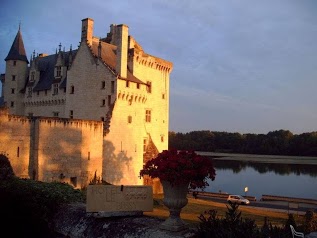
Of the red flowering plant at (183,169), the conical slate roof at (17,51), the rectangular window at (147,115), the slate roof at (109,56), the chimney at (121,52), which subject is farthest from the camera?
the conical slate roof at (17,51)

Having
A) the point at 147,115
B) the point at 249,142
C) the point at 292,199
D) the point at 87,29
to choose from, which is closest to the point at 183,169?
the point at 87,29

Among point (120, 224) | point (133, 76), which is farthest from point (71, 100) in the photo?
point (120, 224)

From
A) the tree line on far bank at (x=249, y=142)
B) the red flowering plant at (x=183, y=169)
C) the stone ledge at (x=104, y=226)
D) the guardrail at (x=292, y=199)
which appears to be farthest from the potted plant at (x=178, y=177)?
the tree line on far bank at (x=249, y=142)

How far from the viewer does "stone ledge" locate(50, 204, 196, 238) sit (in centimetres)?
703

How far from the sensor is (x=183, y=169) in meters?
7.11

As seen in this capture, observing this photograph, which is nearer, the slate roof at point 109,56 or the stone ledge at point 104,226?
the stone ledge at point 104,226

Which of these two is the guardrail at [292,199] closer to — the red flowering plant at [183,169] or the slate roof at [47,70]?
the slate roof at [47,70]

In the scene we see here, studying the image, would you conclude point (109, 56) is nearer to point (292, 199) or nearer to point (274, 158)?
point (292, 199)

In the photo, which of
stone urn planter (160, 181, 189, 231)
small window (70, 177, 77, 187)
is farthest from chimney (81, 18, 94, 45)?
stone urn planter (160, 181, 189, 231)

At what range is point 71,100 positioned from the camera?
34344 mm

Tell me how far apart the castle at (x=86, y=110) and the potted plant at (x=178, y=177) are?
1854 centimetres

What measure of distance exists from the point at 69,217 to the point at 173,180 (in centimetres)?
316

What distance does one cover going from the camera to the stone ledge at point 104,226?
7.03 m

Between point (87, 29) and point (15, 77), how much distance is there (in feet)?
44.1
